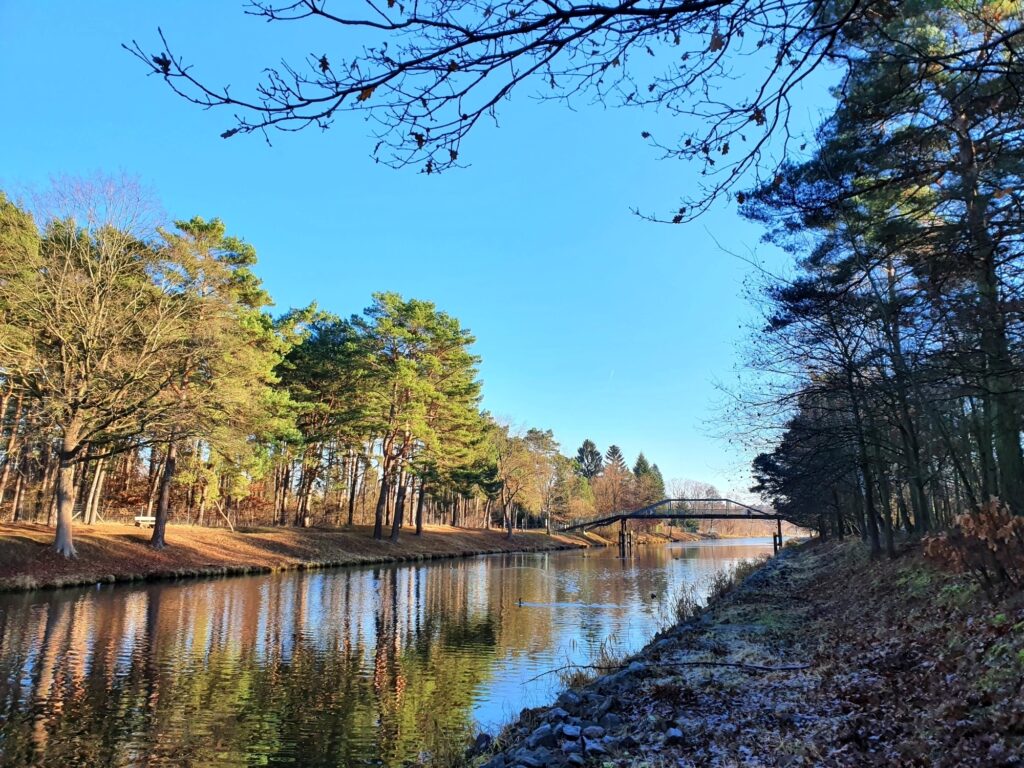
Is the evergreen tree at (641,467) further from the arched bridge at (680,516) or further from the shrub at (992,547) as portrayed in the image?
the shrub at (992,547)

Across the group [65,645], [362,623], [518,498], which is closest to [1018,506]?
[362,623]

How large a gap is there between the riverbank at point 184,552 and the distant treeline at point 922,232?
2108 cm

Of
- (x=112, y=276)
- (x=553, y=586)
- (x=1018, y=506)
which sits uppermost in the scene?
(x=112, y=276)

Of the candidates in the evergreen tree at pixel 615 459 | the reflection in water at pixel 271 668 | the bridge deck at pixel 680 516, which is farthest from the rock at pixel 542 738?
the evergreen tree at pixel 615 459

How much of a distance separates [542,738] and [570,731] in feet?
0.83

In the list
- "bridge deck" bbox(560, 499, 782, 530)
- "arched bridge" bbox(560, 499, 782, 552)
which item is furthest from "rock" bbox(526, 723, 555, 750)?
"bridge deck" bbox(560, 499, 782, 530)

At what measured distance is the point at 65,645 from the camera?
1179 cm

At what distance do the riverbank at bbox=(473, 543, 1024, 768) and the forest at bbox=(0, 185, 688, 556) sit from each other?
65.7 ft

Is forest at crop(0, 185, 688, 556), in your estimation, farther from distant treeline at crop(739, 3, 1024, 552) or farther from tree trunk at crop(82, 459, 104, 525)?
distant treeline at crop(739, 3, 1024, 552)

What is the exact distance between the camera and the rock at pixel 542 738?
552 centimetres

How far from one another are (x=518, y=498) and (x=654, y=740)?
65.4 metres

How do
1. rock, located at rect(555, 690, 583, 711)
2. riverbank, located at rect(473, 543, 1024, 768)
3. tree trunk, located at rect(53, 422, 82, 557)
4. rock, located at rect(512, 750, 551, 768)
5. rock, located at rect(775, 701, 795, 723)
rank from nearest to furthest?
riverbank, located at rect(473, 543, 1024, 768) → rock, located at rect(512, 750, 551, 768) → rock, located at rect(775, 701, 795, 723) → rock, located at rect(555, 690, 583, 711) → tree trunk, located at rect(53, 422, 82, 557)

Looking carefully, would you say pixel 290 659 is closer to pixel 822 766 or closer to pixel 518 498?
pixel 822 766

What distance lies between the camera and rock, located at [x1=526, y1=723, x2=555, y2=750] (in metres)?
5.52
